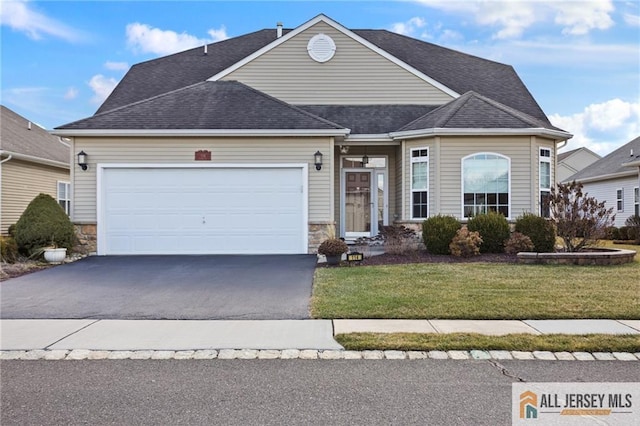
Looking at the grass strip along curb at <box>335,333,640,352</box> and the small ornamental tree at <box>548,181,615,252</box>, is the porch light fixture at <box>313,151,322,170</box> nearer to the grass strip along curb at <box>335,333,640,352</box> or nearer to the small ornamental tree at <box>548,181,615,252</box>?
the small ornamental tree at <box>548,181,615,252</box>

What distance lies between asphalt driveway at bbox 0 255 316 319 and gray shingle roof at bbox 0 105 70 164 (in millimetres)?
6789

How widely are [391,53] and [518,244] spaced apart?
10086mm

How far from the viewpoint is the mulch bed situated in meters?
11.1

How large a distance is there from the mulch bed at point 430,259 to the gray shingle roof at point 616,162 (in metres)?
14.1

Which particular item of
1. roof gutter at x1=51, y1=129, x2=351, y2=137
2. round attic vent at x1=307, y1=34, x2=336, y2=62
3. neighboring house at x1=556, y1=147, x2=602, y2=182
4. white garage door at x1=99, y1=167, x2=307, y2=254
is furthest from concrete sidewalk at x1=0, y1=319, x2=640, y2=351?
neighboring house at x1=556, y1=147, x2=602, y2=182

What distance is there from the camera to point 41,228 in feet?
38.3

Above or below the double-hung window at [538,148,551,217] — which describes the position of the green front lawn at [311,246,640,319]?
A: below

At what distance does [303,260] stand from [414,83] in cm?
796

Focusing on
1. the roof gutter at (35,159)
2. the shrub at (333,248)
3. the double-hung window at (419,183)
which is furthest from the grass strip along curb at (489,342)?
the roof gutter at (35,159)

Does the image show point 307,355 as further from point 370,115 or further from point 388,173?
point 370,115

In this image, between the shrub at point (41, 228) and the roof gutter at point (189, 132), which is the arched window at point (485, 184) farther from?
the shrub at point (41, 228)

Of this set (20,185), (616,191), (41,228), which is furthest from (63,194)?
(616,191)

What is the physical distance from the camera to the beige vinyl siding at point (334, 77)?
15.8 metres

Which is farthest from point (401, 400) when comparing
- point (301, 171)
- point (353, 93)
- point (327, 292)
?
point (353, 93)
